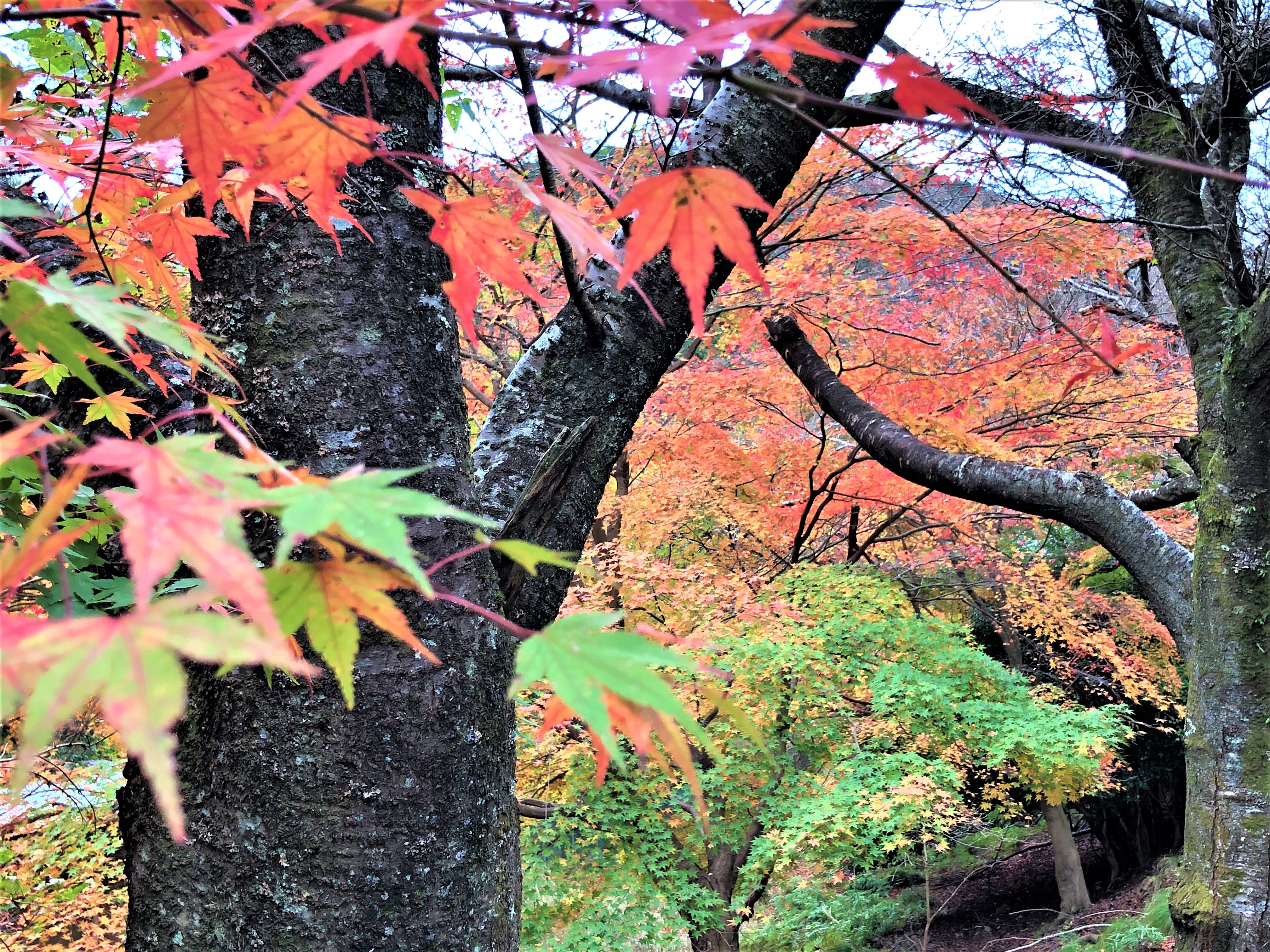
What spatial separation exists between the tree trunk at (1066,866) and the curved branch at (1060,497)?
670 cm

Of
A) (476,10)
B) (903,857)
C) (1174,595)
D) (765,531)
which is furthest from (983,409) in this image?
(476,10)

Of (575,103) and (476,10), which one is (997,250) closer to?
(575,103)

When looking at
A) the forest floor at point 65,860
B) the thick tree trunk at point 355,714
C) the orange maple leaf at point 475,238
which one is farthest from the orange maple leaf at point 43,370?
the forest floor at point 65,860

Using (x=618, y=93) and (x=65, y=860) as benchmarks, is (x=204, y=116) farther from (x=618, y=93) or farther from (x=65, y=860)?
(x=65, y=860)

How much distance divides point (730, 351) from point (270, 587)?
7196 mm

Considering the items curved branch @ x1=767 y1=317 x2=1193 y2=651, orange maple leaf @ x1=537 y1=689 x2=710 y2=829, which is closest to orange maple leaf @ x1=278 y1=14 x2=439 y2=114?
orange maple leaf @ x1=537 y1=689 x2=710 y2=829

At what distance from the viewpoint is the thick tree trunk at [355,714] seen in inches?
44.6

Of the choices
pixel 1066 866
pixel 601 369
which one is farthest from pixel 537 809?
pixel 1066 866

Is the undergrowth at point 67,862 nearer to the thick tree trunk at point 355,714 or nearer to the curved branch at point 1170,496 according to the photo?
the thick tree trunk at point 355,714

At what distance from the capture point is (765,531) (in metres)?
7.26

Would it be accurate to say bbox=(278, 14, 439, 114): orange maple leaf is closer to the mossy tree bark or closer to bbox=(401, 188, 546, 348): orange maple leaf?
bbox=(401, 188, 546, 348): orange maple leaf

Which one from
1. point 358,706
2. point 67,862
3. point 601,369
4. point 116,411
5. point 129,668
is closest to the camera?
point 129,668

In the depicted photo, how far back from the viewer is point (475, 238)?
35.1 inches

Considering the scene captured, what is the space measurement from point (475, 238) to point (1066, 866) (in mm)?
10771
